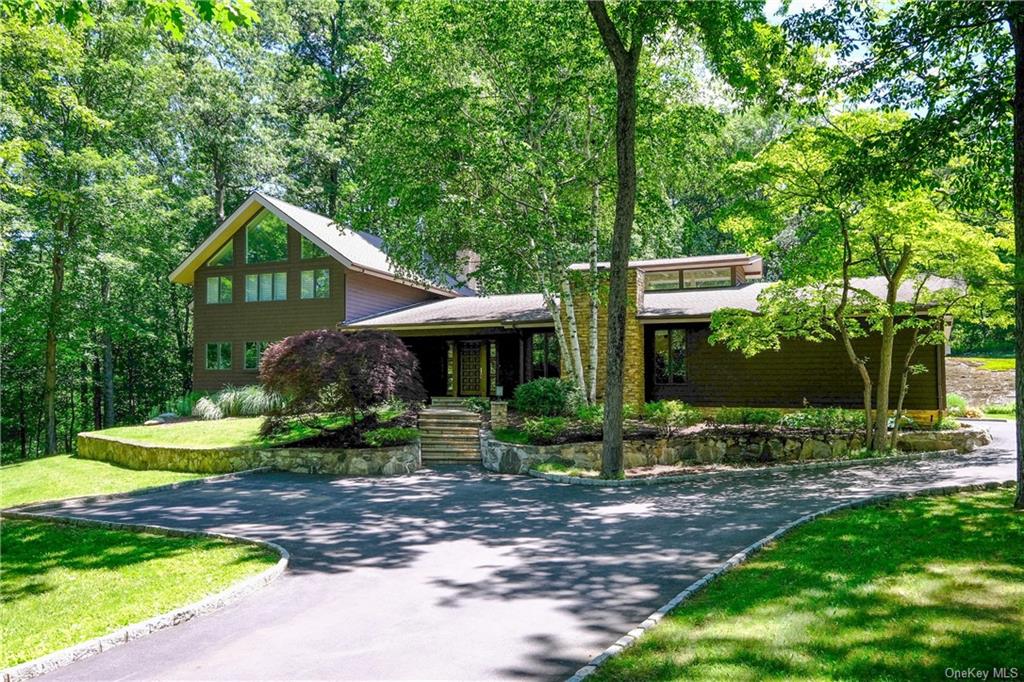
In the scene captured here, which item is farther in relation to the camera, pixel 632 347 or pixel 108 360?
pixel 108 360

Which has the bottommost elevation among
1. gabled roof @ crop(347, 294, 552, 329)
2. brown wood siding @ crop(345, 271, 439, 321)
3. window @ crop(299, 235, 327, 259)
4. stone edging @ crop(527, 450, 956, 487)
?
stone edging @ crop(527, 450, 956, 487)

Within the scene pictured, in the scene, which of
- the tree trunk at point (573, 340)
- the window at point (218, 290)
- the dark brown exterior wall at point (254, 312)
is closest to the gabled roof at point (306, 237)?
the dark brown exterior wall at point (254, 312)

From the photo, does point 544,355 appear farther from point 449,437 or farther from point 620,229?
point 620,229

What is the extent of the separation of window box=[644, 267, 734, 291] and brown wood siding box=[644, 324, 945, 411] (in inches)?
138

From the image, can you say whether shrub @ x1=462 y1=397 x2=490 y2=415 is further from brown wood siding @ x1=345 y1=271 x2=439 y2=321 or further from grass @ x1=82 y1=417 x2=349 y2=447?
brown wood siding @ x1=345 y1=271 x2=439 y2=321

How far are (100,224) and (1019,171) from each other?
85.3 ft

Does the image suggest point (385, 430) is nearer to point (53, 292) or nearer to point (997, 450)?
point (997, 450)

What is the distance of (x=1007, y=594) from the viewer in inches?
188

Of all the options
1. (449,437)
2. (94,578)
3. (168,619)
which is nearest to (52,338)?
(449,437)

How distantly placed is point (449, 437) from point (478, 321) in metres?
5.61

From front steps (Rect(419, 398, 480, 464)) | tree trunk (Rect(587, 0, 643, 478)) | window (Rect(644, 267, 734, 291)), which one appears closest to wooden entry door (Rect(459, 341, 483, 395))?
front steps (Rect(419, 398, 480, 464))

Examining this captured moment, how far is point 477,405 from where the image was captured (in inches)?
789

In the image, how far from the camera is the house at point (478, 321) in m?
18.3

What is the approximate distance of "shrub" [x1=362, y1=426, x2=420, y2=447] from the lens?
14428 mm
